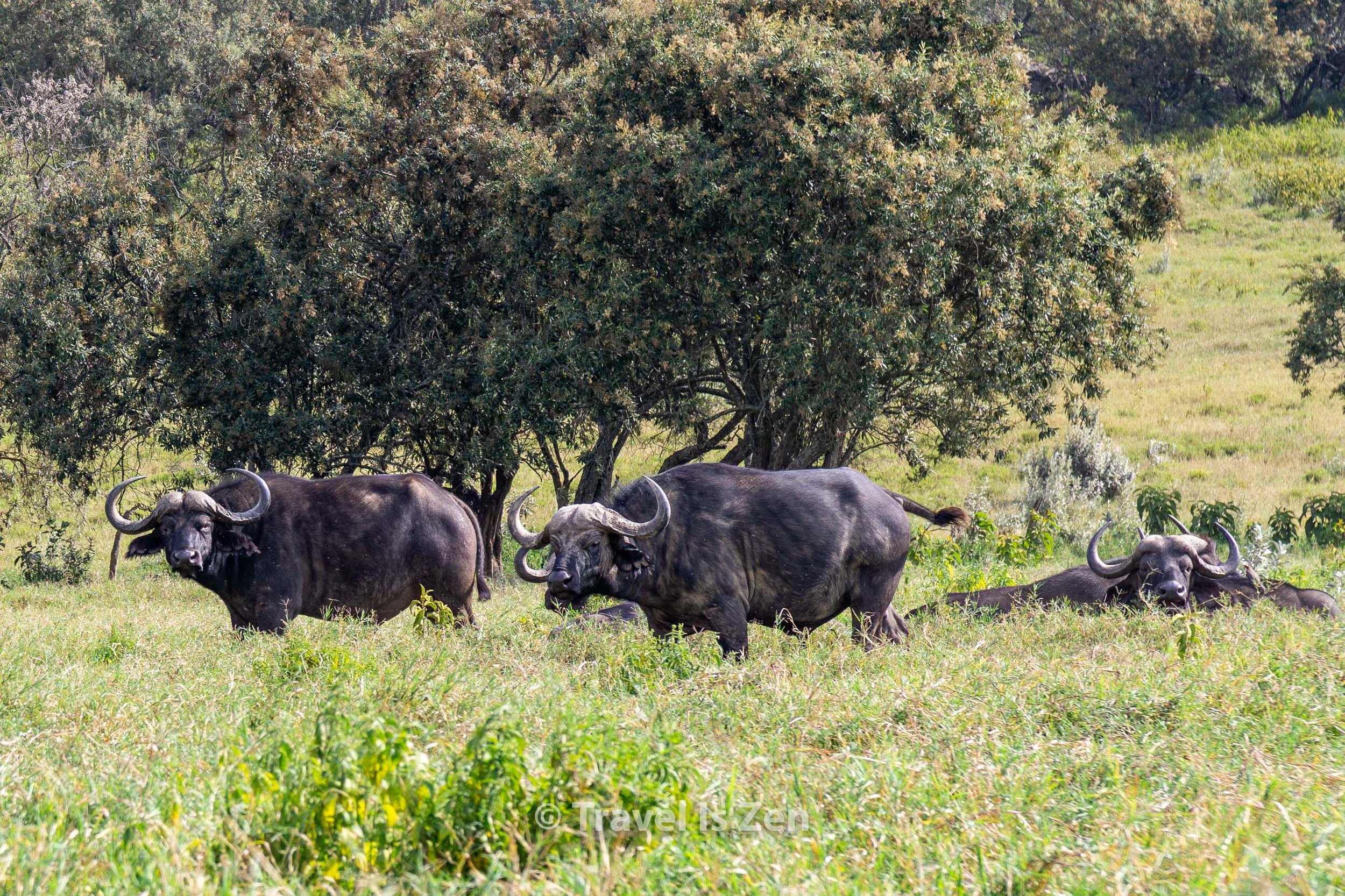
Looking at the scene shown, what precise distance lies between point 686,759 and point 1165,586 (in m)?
7.20

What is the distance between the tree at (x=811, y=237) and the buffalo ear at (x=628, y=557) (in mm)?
6513

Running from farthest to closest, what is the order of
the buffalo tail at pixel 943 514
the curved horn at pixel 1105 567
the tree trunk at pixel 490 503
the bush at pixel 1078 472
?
the bush at pixel 1078 472 < the tree trunk at pixel 490 503 < the curved horn at pixel 1105 567 < the buffalo tail at pixel 943 514

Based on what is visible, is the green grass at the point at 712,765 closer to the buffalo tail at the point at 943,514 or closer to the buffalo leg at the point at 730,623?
the buffalo leg at the point at 730,623

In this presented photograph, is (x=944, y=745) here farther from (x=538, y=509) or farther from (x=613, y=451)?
(x=538, y=509)

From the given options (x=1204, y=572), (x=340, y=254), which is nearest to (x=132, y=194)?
(x=340, y=254)

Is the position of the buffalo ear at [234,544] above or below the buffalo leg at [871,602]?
below

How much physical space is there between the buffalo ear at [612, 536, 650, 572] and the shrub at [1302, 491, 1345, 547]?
12.7 metres

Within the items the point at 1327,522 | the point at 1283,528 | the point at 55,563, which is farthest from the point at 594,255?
the point at 1327,522

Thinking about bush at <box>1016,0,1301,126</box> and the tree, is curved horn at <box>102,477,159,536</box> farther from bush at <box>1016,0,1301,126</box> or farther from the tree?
bush at <box>1016,0,1301,126</box>

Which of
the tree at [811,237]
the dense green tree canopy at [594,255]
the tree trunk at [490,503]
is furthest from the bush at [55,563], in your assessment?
the tree at [811,237]

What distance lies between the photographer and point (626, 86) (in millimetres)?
17391

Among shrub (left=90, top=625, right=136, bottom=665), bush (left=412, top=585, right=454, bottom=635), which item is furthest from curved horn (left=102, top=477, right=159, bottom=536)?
bush (left=412, top=585, right=454, bottom=635)

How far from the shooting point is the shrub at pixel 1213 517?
18859 millimetres

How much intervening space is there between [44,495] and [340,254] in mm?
7038
